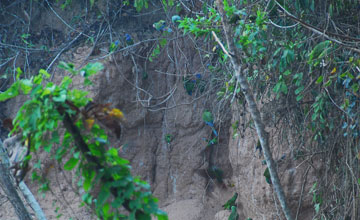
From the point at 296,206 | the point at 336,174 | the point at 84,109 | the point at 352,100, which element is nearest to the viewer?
the point at 84,109

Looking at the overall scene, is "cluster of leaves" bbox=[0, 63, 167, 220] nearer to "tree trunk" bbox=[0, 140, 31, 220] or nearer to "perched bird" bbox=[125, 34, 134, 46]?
"tree trunk" bbox=[0, 140, 31, 220]

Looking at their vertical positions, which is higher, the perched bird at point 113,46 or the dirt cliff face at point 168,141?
the perched bird at point 113,46

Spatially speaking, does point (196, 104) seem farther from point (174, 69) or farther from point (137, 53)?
point (137, 53)

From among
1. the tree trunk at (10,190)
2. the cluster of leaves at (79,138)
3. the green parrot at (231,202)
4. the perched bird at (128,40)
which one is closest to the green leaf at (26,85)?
the cluster of leaves at (79,138)

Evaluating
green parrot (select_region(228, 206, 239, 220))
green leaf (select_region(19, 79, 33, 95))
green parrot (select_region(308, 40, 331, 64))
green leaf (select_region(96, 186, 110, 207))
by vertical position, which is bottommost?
green parrot (select_region(228, 206, 239, 220))

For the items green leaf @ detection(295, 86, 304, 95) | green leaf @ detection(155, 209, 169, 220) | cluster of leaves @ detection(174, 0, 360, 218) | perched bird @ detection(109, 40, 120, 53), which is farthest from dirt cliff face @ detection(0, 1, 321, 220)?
green leaf @ detection(155, 209, 169, 220)

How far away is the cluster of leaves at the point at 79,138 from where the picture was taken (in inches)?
65.3

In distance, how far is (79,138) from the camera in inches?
68.3

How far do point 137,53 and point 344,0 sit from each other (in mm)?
2706

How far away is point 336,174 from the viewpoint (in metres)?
3.55

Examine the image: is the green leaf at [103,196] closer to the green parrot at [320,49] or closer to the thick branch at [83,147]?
the thick branch at [83,147]

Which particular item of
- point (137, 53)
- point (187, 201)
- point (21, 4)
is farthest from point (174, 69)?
point (21, 4)

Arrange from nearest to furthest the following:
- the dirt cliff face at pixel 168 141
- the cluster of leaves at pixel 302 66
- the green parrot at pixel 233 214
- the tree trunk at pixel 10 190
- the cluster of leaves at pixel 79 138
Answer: the cluster of leaves at pixel 79 138
the tree trunk at pixel 10 190
the cluster of leaves at pixel 302 66
the green parrot at pixel 233 214
the dirt cliff face at pixel 168 141

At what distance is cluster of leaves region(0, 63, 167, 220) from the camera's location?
1.66 m
